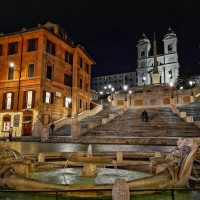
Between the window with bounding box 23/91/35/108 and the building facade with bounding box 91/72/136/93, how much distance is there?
83074mm

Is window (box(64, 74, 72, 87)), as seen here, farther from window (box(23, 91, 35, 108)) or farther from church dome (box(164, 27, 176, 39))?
church dome (box(164, 27, 176, 39))

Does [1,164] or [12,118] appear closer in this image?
[1,164]

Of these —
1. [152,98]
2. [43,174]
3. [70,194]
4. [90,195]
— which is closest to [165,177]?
[90,195]

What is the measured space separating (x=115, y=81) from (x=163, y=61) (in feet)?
106

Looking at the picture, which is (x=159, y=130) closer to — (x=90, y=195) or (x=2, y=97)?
(x=90, y=195)

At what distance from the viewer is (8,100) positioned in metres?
32.7

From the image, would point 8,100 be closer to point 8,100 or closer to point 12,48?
point 8,100

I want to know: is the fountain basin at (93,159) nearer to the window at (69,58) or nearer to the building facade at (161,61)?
the window at (69,58)

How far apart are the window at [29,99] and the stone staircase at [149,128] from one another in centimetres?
1129

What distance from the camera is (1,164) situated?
241 inches

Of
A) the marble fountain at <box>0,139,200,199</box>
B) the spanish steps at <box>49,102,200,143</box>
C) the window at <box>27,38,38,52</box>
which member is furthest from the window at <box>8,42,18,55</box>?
the marble fountain at <box>0,139,200,199</box>

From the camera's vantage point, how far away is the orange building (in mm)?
30969

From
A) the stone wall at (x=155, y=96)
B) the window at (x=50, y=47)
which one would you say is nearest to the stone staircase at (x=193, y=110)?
the stone wall at (x=155, y=96)

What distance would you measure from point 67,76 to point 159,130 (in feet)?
69.1
